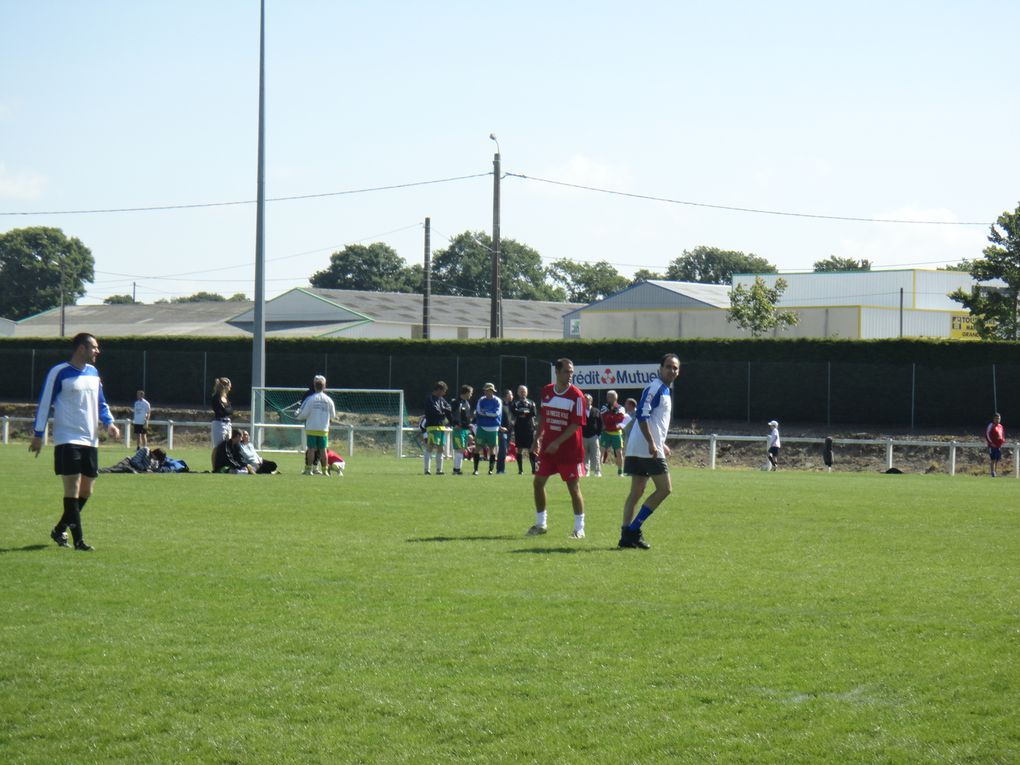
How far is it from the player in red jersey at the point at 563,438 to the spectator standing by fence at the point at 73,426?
180 inches

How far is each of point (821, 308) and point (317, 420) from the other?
4681 centimetres

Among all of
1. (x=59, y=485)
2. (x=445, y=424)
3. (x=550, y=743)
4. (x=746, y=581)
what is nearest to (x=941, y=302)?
(x=445, y=424)

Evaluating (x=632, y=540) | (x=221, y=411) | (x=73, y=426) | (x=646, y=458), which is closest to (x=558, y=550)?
(x=632, y=540)

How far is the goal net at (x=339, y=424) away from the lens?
1426 inches

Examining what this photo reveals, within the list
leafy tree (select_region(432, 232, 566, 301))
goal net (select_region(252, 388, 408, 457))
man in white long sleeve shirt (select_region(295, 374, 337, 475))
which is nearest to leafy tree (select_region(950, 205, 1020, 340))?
goal net (select_region(252, 388, 408, 457))

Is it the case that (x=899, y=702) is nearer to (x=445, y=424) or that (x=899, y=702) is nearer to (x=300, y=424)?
(x=445, y=424)

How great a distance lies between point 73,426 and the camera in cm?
1169

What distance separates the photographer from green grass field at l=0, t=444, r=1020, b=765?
18.6 feet

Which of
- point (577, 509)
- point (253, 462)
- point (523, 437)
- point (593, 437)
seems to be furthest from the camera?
point (593, 437)

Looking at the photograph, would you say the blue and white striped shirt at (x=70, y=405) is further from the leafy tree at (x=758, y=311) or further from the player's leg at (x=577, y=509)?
the leafy tree at (x=758, y=311)

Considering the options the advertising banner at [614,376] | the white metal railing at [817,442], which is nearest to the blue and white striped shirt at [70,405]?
the white metal railing at [817,442]

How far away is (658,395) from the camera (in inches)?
484

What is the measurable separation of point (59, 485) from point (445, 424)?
30.8ft

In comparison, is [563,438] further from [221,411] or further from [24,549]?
[221,411]
